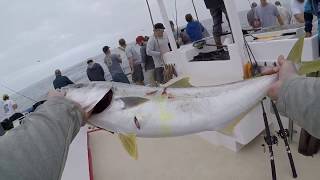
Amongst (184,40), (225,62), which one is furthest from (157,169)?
(184,40)

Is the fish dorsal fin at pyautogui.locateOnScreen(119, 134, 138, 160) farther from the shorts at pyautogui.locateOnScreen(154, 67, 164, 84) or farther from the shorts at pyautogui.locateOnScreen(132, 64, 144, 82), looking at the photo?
the shorts at pyautogui.locateOnScreen(132, 64, 144, 82)

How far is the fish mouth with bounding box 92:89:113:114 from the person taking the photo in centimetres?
232

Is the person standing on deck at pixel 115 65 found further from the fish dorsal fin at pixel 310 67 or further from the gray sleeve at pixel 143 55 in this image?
the fish dorsal fin at pixel 310 67

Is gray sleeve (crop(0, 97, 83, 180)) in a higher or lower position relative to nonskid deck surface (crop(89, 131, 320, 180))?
higher

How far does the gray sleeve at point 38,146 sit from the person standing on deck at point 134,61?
27.2 feet

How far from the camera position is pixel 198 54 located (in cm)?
774

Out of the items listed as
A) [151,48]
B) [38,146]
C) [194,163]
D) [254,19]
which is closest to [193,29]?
[151,48]

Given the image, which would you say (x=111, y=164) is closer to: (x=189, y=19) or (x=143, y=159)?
(x=143, y=159)

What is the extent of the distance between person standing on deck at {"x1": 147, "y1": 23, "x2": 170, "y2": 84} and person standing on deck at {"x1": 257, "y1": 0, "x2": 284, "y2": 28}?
8.06 ft

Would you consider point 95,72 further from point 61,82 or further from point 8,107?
point 61,82

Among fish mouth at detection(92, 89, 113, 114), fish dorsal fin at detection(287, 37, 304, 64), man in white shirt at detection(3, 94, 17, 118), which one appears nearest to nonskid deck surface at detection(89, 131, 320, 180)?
fish dorsal fin at detection(287, 37, 304, 64)

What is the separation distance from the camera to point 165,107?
91.7 inches

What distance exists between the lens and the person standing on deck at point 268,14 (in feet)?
27.5

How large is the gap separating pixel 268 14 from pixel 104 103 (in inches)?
277
